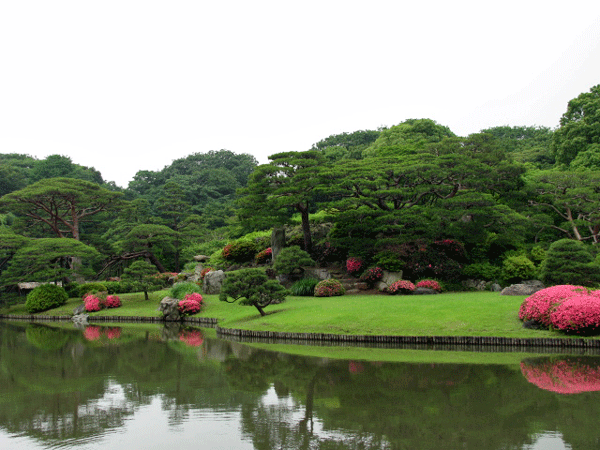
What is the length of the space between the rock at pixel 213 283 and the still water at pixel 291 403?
1156 cm

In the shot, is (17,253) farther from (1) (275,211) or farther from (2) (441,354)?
(2) (441,354)

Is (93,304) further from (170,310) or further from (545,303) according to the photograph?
(545,303)

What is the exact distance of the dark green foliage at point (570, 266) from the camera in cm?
1716

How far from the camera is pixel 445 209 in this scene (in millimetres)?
23062

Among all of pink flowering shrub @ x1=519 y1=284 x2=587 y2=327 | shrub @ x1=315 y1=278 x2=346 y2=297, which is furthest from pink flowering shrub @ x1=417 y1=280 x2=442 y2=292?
pink flowering shrub @ x1=519 y1=284 x2=587 y2=327

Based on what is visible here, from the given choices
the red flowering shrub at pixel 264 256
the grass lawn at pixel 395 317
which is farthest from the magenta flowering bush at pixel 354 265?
the red flowering shrub at pixel 264 256

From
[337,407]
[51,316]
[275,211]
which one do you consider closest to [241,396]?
[337,407]

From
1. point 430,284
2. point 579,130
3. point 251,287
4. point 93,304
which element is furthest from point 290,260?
point 579,130

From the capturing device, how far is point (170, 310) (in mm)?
23016

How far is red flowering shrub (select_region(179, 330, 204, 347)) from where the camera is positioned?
16.7 meters

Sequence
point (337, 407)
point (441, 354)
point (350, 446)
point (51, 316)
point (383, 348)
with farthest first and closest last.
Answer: point (51, 316)
point (383, 348)
point (441, 354)
point (337, 407)
point (350, 446)

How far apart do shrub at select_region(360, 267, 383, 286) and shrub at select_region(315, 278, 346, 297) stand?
1.09 meters

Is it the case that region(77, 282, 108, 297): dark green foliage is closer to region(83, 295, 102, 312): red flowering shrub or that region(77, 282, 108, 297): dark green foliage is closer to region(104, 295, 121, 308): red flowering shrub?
region(83, 295, 102, 312): red flowering shrub

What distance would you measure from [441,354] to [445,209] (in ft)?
36.7
